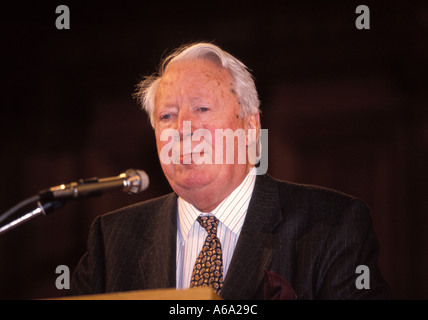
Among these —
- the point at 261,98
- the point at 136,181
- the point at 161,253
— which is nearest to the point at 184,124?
the point at 161,253

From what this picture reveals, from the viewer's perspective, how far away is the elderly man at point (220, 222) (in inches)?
69.7

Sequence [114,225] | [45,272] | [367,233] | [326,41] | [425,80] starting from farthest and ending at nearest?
1. [45,272]
2. [326,41]
3. [425,80]
4. [114,225]
5. [367,233]

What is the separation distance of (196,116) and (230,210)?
1.44 feet

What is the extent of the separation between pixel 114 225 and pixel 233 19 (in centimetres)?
229

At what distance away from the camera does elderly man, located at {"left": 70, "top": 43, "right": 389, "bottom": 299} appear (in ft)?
5.81

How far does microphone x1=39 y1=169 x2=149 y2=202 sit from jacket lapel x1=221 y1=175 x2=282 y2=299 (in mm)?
635

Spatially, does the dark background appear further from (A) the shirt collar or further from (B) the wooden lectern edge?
(B) the wooden lectern edge

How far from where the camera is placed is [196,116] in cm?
204

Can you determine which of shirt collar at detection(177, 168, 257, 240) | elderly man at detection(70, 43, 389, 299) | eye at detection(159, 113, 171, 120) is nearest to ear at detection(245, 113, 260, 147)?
elderly man at detection(70, 43, 389, 299)

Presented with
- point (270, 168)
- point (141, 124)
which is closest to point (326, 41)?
point (270, 168)

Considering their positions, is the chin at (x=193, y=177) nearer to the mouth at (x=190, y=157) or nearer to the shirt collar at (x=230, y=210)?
the mouth at (x=190, y=157)

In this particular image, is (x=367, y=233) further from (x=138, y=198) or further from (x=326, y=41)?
(x=138, y=198)

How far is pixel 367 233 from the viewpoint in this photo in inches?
72.8

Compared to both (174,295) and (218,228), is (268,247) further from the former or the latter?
(174,295)
